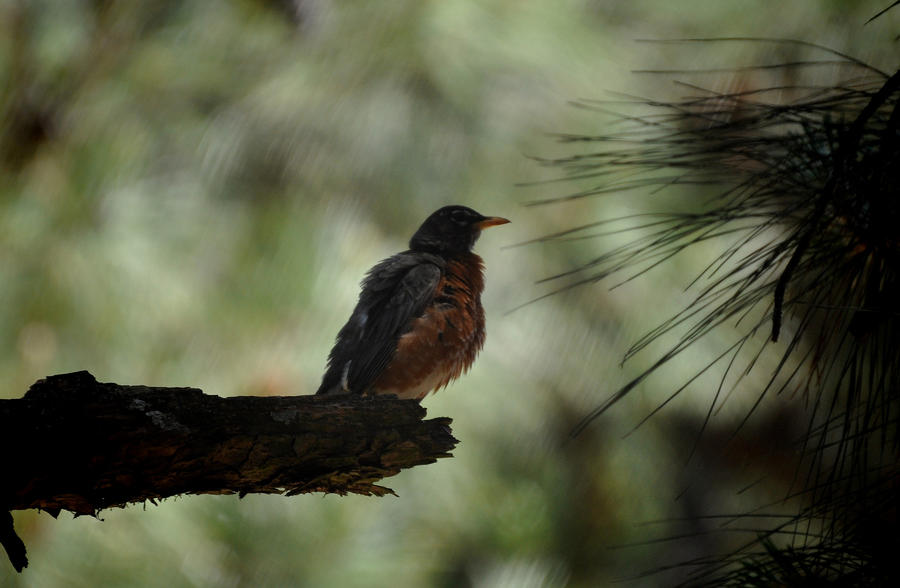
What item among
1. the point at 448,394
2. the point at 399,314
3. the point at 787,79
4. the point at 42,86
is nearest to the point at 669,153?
the point at 399,314

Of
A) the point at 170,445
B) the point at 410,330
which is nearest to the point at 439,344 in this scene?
the point at 410,330

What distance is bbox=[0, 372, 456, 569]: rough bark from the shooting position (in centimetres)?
108

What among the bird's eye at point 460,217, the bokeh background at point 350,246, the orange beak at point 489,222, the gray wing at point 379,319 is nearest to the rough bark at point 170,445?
the gray wing at point 379,319

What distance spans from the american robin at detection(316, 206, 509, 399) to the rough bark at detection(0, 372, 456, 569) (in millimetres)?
848

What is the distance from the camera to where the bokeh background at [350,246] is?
295 centimetres

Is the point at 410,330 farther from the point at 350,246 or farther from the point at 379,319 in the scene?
the point at 350,246

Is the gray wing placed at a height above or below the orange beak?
below

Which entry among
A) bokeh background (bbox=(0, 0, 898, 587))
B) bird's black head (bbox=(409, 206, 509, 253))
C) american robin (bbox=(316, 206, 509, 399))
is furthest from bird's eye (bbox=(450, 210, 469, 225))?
bokeh background (bbox=(0, 0, 898, 587))

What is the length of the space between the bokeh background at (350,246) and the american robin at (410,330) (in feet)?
1.93

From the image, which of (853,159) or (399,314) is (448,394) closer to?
(399,314)

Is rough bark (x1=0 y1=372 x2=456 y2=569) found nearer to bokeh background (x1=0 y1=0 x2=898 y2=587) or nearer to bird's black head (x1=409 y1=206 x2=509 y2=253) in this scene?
bird's black head (x1=409 y1=206 x2=509 y2=253)

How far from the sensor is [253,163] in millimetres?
3287

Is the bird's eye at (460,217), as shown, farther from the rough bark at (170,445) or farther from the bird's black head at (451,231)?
the rough bark at (170,445)

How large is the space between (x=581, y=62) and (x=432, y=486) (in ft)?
5.56
